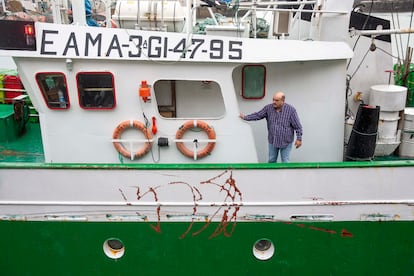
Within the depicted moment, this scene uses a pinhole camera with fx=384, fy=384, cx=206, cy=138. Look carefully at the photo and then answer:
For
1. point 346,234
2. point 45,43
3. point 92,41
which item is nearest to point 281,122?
point 346,234

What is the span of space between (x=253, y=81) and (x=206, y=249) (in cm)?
225

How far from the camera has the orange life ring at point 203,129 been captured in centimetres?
470

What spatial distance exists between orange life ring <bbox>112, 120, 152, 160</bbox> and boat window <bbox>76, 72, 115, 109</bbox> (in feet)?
0.95

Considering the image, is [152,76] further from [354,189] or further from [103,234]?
[354,189]

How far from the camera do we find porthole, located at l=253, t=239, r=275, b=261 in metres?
4.73

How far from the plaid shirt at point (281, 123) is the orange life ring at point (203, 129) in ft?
1.61

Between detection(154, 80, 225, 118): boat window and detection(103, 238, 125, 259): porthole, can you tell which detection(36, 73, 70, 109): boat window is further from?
detection(103, 238, 125, 259): porthole

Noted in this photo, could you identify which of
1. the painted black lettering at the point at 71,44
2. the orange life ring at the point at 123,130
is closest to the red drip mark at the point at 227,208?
the orange life ring at the point at 123,130

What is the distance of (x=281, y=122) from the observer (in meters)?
4.69

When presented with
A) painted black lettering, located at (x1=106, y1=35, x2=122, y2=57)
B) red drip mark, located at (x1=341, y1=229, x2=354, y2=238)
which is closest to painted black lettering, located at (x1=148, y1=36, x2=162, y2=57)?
painted black lettering, located at (x1=106, y1=35, x2=122, y2=57)

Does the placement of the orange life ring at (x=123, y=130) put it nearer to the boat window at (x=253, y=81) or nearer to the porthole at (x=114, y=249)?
the porthole at (x=114, y=249)

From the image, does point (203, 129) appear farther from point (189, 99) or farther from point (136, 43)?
point (136, 43)

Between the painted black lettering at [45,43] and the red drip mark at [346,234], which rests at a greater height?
the painted black lettering at [45,43]

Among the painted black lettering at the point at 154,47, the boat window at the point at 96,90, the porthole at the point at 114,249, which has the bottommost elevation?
the porthole at the point at 114,249
